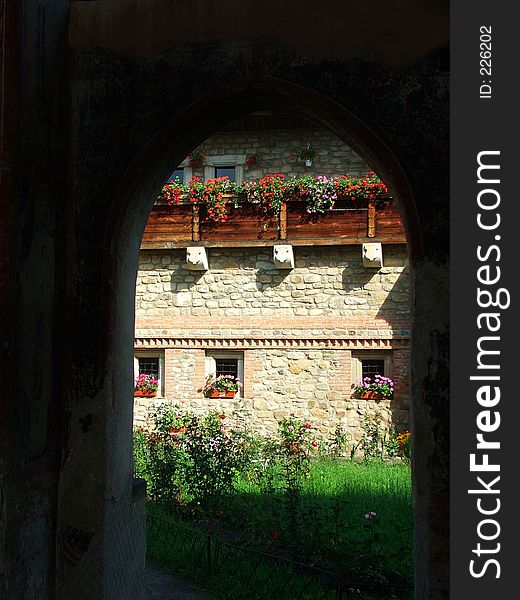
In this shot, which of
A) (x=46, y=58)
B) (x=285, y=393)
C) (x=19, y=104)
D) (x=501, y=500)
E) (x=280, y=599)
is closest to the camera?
(x=501, y=500)

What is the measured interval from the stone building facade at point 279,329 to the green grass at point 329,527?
2.74 m

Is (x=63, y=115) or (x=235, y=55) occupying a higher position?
(x=235, y=55)

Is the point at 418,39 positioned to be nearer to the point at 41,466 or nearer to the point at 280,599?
the point at 41,466

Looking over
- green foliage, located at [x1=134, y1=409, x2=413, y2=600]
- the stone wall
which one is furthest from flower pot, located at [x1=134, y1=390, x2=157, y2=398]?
the stone wall

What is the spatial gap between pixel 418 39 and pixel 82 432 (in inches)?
105

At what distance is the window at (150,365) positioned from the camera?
12.8 m

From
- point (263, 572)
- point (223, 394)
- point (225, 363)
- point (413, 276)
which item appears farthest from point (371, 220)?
point (413, 276)

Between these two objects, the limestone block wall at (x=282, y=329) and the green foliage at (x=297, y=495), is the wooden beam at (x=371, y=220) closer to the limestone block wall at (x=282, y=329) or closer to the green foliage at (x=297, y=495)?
the limestone block wall at (x=282, y=329)

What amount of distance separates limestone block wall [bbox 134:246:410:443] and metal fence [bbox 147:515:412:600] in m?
5.70

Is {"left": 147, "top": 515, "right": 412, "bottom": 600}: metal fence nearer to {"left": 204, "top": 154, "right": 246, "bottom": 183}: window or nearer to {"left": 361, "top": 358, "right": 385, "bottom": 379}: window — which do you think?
{"left": 361, "top": 358, "right": 385, "bottom": 379}: window

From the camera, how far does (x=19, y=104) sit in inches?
124

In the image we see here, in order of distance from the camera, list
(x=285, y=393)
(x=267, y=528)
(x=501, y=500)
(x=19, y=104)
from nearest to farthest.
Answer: (x=501, y=500) < (x=19, y=104) < (x=267, y=528) < (x=285, y=393)

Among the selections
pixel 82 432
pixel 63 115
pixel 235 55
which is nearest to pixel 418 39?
pixel 235 55

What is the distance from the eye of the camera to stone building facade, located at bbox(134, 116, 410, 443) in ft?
39.2
